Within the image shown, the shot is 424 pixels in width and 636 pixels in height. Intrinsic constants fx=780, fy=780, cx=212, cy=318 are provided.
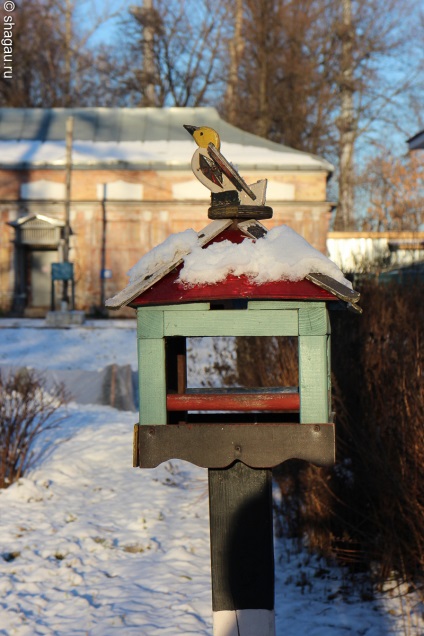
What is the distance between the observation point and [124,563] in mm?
6137

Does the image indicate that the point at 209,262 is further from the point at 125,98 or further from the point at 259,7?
the point at 125,98

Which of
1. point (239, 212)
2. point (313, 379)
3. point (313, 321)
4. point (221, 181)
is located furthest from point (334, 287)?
point (221, 181)

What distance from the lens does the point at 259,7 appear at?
94.4ft

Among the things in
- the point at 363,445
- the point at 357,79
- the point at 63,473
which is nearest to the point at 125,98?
the point at 357,79

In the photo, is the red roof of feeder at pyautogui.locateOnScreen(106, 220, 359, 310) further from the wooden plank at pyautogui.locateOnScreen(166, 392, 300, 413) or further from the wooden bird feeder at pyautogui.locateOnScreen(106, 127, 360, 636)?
the wooden plank at pyautogui.locateOnScreen(166, 392, 300, 413)

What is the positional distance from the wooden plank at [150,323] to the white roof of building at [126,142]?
20.2 m

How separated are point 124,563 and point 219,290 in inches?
157

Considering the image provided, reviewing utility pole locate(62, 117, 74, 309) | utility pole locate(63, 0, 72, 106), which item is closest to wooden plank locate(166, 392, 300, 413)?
utility pole locate(62, 117, 74, 309)

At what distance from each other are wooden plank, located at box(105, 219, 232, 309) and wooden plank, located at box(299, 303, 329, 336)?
1.43ft

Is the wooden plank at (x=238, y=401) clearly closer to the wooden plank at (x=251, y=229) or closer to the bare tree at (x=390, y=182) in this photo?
the wooden plank at (x=251, y=229)

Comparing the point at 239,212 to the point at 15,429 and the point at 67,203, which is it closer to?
the point at 15,429

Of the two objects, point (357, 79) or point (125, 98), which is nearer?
point (357, 79)

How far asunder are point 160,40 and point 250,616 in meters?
31.5

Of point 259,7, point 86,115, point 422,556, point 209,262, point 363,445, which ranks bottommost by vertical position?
point 422,556
